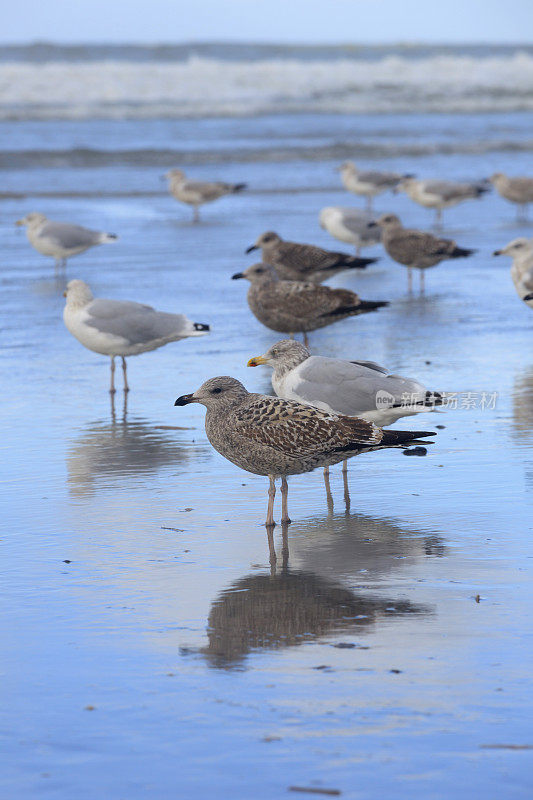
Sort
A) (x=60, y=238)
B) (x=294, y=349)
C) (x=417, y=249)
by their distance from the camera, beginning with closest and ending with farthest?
(x=294, y=349), (x=417, y=249), (x=60, y=238)

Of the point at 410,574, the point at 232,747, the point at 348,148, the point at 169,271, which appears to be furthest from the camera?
the point at 348,148

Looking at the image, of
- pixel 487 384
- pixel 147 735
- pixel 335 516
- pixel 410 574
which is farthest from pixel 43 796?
pixel 487 384

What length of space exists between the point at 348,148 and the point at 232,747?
30.8 meters

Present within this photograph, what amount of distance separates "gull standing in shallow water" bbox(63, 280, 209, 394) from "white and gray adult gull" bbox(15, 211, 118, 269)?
606 cm

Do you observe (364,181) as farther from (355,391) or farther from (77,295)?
(355,391)

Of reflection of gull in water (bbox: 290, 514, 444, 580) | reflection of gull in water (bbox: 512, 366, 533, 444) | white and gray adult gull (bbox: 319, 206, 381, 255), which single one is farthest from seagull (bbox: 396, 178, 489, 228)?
reflection of gull in water (bbox: 290, 514, 444, 580)

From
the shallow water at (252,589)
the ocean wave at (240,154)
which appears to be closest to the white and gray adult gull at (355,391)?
the shallow water at (252,589)

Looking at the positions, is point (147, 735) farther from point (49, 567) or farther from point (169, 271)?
point (169, 271)

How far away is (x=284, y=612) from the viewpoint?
507cm

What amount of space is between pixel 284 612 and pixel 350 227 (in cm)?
1212

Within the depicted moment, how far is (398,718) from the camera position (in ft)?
13.2

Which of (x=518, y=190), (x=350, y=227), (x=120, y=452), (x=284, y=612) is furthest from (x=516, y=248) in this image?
(x=518, y=190)

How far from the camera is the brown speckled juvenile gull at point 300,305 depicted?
11.3 m

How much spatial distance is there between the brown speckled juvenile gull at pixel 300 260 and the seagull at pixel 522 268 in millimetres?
1720
